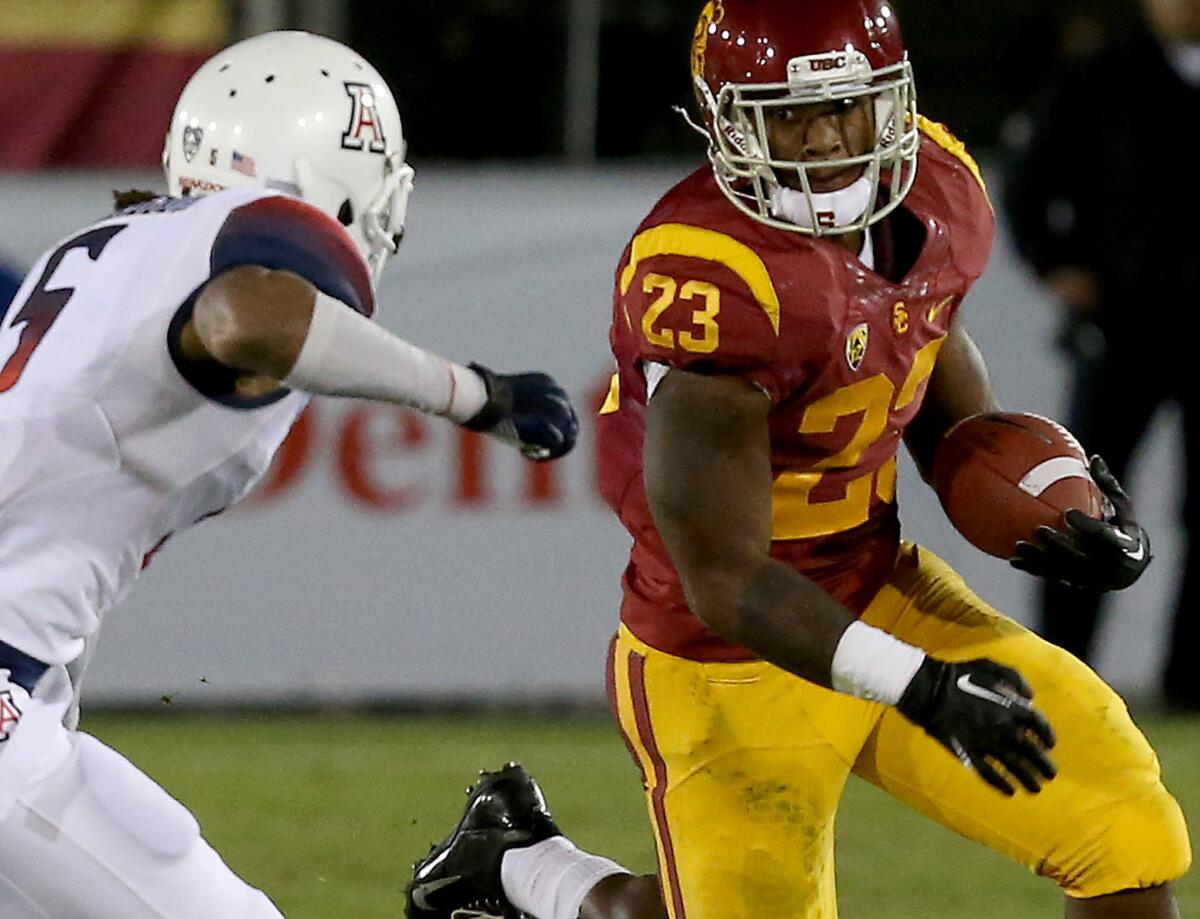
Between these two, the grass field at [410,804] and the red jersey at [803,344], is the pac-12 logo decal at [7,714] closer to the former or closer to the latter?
the red jersey at [803,344]

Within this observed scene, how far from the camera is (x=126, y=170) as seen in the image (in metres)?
6.14

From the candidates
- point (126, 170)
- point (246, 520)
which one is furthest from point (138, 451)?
point (126, 170)

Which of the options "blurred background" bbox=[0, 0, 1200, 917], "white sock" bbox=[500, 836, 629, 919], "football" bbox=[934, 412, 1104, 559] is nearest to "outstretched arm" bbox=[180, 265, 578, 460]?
"football" bbox=[934, 412, 1104, 559]

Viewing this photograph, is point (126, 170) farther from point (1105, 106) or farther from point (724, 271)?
point (724, 271)

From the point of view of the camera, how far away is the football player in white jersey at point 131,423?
2.59m

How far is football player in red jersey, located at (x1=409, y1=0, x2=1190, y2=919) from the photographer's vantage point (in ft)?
9.56

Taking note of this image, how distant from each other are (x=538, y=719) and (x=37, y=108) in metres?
2.01

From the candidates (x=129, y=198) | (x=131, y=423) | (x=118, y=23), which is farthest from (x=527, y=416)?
(x=118, y=23)

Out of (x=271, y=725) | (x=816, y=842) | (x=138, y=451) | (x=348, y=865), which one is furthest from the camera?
(x=271, y=725)

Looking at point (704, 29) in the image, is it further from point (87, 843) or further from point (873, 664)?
point (87, 843)

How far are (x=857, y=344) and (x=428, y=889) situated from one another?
1.27 meters

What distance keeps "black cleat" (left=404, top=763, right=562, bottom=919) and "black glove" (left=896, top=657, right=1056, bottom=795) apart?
121cm

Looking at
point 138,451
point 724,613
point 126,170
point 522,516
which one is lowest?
point 522,516

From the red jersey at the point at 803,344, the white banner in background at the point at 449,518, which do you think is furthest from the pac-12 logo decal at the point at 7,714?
the white banner in background at the point at 449,518
